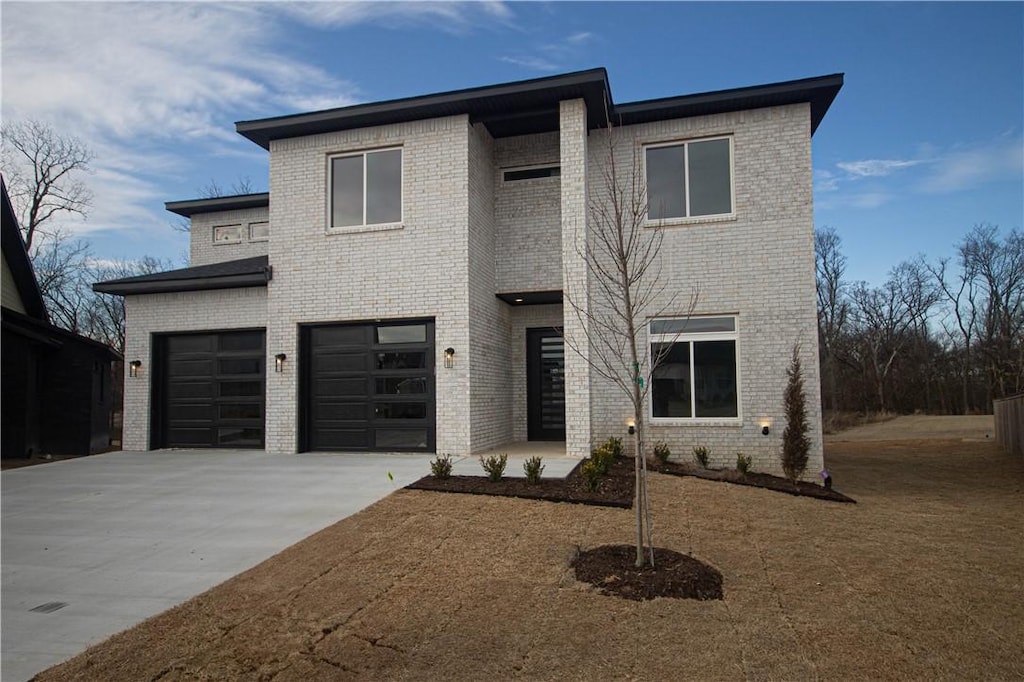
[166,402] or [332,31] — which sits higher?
[332,31]

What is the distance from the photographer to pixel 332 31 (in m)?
11.8

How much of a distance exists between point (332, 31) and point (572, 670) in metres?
11.9

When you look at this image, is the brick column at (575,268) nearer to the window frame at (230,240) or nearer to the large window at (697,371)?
the large window at (697,371)

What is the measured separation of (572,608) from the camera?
4211mm

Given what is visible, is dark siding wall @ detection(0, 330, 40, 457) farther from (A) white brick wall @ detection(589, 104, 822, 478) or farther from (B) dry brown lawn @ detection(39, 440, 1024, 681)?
(A) white brick wall @ detection(589, 104, 822, 478)

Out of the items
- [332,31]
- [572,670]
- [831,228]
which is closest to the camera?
[572,670]

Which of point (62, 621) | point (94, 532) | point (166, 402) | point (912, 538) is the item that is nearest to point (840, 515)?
point (912, 538)

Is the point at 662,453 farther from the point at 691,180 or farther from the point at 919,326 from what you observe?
the point at 919,326

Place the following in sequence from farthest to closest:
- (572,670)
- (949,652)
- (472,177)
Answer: (472,177) < (949,652) < (572,670)

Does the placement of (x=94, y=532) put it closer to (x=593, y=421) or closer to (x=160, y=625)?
(x=160, y=625)

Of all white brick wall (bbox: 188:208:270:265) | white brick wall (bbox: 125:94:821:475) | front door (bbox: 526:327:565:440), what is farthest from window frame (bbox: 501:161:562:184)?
white brick wall (bbox: 188:208:270:265)

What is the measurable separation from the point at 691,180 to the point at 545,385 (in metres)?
4.74

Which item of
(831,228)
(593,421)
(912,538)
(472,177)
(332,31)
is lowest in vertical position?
(912,538)

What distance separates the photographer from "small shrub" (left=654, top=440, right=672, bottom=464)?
32.5 ft
